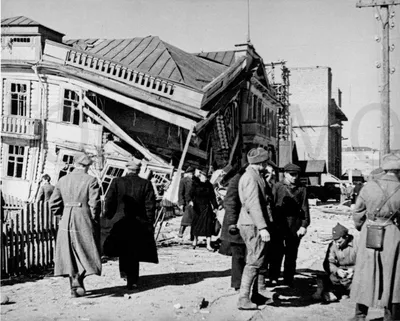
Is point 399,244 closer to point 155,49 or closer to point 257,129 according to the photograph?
point 155,49

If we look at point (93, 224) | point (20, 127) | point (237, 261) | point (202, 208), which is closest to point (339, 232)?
point (237, 261)

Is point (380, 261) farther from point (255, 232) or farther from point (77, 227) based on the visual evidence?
point (77, 227)

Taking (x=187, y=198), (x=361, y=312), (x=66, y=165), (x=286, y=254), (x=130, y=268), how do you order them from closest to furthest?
(x=361, y=312)
(x=130, y=268)
(x=286, y=254)
(x=187, y=198)
(x=66, y=165)

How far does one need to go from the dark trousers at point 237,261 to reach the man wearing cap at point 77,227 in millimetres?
1826

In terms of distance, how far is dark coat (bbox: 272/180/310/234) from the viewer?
788 cm

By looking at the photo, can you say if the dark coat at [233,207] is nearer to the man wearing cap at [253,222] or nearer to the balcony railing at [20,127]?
the man wearing cap at [253,222]

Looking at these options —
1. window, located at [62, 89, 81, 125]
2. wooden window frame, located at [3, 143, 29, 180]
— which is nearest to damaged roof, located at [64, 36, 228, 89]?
window, located at [62, 89, 81, 125]

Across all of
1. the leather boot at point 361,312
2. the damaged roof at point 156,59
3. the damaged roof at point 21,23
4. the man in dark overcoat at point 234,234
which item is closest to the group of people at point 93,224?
the man in dark overcoat at point 234,234

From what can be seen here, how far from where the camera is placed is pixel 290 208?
7934mm

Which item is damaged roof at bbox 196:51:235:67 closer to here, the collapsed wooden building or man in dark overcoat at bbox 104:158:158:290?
the collapsed wooden building

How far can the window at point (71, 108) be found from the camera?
22.2 meters

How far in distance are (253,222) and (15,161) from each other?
18.7 meters

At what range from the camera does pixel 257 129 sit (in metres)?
32.7

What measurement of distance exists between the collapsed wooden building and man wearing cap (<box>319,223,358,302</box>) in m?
12.5
